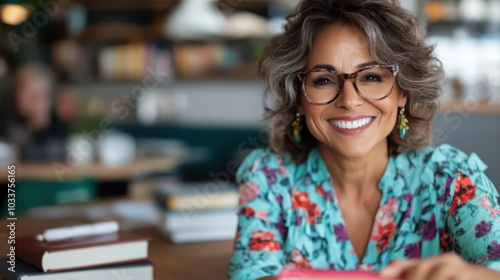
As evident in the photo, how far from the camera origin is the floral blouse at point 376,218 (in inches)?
58.2

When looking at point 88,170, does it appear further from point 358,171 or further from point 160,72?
point 358,171

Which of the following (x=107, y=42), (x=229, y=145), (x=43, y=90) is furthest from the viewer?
(x=107, y=42)

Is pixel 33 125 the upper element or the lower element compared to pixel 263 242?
upper

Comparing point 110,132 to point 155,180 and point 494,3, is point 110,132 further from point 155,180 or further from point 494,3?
point 494,3

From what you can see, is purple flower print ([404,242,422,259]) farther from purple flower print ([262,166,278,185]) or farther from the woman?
purple flower print ([262,166,278,185])

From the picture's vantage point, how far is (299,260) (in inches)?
61.8

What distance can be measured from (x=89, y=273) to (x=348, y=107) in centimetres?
→ 61

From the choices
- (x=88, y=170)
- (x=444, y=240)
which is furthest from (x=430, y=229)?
(x=88, y=170)

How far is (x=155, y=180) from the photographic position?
4902mm

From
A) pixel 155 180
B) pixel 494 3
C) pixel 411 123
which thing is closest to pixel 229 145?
pixel 155 180

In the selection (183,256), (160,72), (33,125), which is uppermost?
(160,72)

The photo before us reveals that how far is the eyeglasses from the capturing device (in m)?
1.46

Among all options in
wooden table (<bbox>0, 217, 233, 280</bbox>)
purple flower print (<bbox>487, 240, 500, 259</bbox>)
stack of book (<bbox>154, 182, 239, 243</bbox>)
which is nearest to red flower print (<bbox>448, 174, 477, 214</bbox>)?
purple flower print (<bbox>487, 240, 500, 259</bbox>)

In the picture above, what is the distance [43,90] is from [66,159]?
0.59 metres
